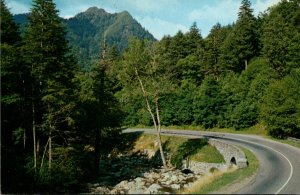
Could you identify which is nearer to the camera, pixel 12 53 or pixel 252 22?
pixel 12 53

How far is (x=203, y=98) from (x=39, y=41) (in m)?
37.9

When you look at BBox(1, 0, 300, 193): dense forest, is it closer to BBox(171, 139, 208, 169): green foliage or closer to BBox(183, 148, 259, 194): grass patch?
BBox(171, 139, 208, 169): green foliage

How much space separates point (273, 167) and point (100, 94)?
24.6m

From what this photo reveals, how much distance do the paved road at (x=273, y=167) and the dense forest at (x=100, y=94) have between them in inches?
198

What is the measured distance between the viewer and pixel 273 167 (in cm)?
3416

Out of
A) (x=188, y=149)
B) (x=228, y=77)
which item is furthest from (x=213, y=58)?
(x=188, y=149)

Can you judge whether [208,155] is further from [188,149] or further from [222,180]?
[222,180]

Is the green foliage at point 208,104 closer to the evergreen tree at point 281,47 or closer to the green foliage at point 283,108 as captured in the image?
the evergreen tree at point 281,47

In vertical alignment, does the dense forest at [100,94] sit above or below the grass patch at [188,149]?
above

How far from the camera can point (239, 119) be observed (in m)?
62.5

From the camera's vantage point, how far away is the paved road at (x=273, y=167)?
26870 mm

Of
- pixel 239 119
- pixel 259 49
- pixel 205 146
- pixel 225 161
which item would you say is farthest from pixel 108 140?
pixel 259 49

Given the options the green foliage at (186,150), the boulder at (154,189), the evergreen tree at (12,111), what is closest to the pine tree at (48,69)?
the evergreen tree at (12,111)

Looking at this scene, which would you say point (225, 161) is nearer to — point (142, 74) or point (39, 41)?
point (142, 74)
